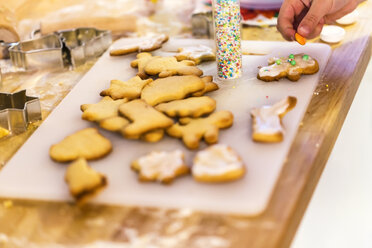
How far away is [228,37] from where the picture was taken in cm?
130

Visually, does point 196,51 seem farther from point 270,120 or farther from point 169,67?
point 270,120

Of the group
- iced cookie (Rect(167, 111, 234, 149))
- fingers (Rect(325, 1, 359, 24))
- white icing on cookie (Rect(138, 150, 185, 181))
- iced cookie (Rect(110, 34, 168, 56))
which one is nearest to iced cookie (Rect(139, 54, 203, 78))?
iced cookie (Rect(110, 34, 168, 56))

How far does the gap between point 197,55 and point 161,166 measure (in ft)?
1.83

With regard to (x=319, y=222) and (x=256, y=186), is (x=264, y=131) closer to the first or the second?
(x=256, y=186)

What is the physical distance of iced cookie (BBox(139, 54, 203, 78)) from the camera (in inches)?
51.9

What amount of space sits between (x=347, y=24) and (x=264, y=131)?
0.87 metres

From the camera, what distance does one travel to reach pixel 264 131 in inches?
40.9

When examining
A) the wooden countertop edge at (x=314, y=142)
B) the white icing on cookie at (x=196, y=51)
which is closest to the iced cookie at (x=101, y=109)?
the white icing on cookie at (x=196, y=51)

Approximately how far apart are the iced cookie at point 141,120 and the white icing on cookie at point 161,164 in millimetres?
82

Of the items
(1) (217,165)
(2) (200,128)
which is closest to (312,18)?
(2) (200,128)

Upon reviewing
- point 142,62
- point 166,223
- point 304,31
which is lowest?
point 166,223

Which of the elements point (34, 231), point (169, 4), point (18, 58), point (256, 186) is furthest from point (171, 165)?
point (169, 4)

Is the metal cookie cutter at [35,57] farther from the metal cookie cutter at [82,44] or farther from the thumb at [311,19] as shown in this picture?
the thumb at [311,19]

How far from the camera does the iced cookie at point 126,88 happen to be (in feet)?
4.07
